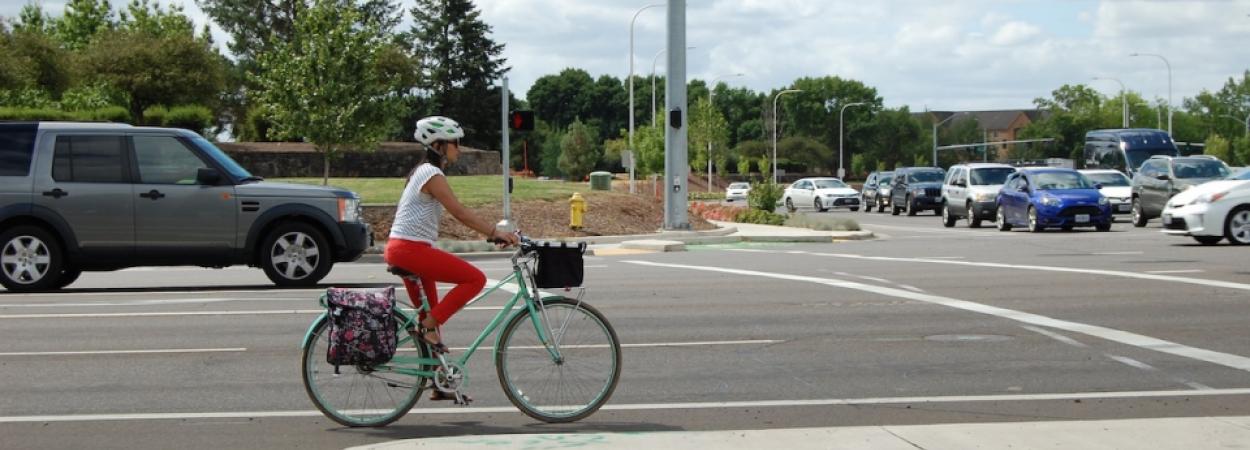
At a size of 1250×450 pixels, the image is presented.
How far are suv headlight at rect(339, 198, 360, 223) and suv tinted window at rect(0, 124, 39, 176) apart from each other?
11.6 ft

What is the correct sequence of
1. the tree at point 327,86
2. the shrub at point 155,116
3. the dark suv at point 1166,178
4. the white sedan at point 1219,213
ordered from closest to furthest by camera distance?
the white sedan at point 1219,213 → the dark suv at point 1166,178 → the tree at point 327,86 → the shrub at point 155,116

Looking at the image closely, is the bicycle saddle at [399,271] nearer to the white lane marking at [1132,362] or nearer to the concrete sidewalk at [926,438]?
the concrete sidewalk at [926,438]

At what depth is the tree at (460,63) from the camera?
91.2m

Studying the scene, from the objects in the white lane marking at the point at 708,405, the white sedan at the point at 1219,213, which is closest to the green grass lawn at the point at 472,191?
the white sedan at the point at 1219,213

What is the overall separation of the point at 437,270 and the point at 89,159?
10.1 meters

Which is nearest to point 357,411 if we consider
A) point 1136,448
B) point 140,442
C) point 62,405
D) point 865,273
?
point 140,442

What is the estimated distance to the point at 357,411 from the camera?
777cm

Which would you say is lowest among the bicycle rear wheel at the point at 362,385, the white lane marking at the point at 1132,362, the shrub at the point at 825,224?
the shrub at the point at 825,224

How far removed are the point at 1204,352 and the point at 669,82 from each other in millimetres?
20174

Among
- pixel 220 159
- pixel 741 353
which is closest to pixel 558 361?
pixel 741 353

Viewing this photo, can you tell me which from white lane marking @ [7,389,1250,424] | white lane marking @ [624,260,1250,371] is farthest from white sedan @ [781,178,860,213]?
white lane marking @ [7,389,1250,424]

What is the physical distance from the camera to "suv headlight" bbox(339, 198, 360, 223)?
16781 mm

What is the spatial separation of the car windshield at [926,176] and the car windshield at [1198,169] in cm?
1642

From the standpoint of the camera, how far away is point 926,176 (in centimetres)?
5144
